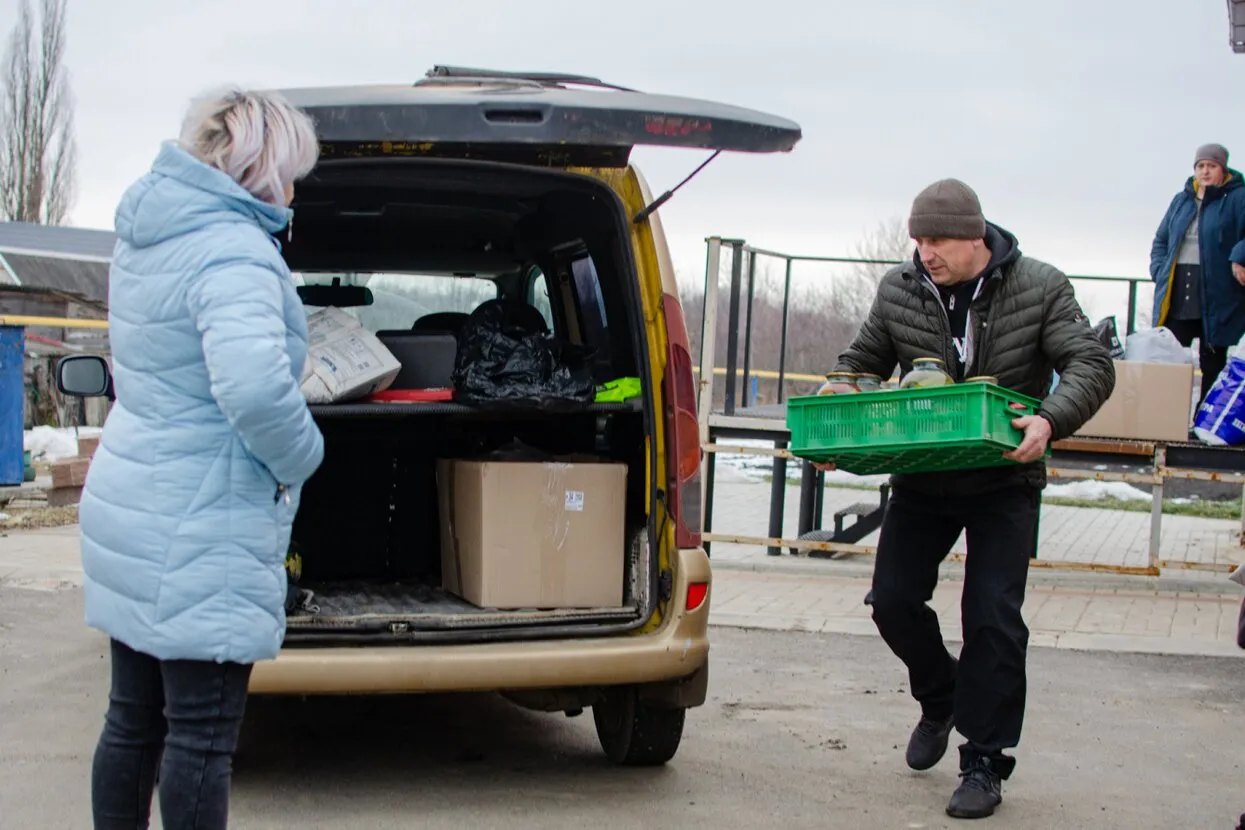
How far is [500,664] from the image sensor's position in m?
4.60

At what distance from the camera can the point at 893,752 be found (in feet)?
18.3

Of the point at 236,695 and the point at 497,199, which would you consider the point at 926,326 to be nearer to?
the point at 497,199

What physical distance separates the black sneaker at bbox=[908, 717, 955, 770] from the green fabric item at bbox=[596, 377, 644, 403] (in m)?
1.46

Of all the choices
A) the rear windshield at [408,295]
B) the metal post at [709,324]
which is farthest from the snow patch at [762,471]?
the rear windshield at [408,295]

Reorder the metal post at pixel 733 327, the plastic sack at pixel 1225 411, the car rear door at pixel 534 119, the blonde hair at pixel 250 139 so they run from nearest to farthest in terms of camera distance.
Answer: the blonde hair at pixel 250 139, the car rear door at pixel 534 119, the plastic sack at pixel 1225 411, the metal post at pixel 733 327

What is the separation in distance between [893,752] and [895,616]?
0.83 meters

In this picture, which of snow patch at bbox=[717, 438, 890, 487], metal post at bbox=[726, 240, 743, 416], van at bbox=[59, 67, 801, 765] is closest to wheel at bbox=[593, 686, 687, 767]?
van at bbox=[59, 67, 801, 765]

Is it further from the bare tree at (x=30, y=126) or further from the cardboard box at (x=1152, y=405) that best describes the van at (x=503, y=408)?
the bare tree at (x=30, y=126)

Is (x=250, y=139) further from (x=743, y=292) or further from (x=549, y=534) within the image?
(x=743, y=292)

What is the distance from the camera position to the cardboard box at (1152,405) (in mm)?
9766

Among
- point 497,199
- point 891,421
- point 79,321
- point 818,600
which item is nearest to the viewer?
point 891,421

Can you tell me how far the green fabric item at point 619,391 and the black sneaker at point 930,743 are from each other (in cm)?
146

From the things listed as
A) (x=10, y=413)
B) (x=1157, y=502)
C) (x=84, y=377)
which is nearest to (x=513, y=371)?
(x=84, y=377)

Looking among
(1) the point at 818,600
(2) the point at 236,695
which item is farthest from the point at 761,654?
→ (2) the point at 236,695
